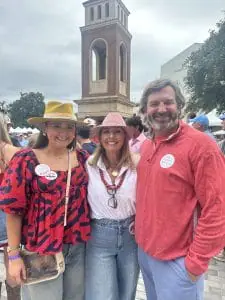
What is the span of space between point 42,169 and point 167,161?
0.83 meters

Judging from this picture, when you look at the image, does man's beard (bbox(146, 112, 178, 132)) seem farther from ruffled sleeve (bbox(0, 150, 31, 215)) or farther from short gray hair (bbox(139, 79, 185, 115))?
ruffled sleeve (bbox(0, 150, 31, 215))

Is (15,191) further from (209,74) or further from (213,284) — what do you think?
(209,74)

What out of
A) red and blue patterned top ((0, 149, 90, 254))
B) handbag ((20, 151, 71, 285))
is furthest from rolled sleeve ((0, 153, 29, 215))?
handbag ((20, 151, 71, 285))

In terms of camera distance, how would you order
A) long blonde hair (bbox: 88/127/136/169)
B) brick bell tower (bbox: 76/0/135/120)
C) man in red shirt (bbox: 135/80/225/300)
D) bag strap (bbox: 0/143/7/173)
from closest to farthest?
man in red shirt (bbox: 135/80/225/300) < long blonde hair (bbox: 88/127/136/169) < bag strap (bbox: 0/143/7/173) < brick bell tower (bbox: 76/0/135/120)

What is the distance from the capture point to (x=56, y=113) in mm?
2084

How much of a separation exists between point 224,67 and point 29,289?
48.2ft

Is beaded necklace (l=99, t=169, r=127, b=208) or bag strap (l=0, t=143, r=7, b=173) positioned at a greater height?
bag strap (l=0, t=143, r=7, b=173)

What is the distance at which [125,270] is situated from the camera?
7.39ft

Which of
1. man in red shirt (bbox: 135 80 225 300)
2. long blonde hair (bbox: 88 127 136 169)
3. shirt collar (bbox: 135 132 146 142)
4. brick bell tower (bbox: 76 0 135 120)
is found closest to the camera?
man in red shirt (bbox: 135 80 225 300)

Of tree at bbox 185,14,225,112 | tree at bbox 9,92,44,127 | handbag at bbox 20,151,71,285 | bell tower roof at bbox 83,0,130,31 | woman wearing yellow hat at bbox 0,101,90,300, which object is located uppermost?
bell tower roof at bbox 83,0,130,31

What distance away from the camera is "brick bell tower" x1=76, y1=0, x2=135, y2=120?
26594 millimetres

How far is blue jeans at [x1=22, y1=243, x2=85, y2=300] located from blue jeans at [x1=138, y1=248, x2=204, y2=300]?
1.71 ft

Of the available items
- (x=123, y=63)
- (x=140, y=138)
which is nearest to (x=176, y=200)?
(x=140, y=138)

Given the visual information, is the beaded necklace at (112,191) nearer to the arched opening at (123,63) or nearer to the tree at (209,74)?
the tree at (209,74)
